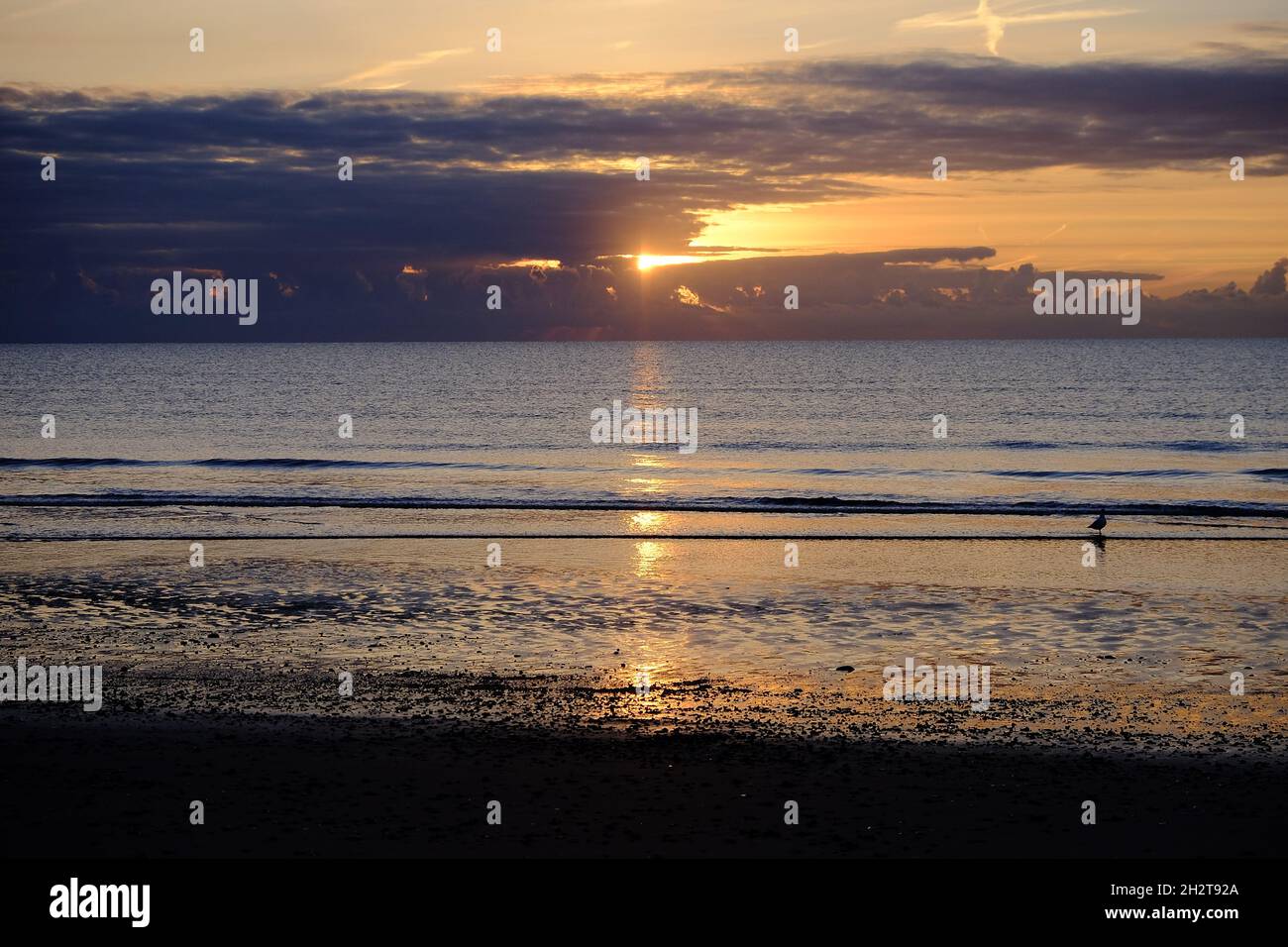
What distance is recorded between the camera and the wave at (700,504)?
38469 millimetres

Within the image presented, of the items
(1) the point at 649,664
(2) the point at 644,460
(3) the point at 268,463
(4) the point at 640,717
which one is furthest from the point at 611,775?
(3) the point at 268,463

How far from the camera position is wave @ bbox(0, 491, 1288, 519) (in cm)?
3847

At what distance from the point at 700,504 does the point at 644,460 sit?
626 inches

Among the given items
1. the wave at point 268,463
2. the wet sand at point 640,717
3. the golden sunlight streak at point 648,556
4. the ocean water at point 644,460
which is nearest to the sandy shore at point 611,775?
the wet sand at point 640,717

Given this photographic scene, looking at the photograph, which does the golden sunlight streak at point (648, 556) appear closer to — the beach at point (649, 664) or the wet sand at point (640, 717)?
the beach at point (649, 664)

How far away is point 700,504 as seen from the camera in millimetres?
40531

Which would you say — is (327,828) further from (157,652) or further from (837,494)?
(837,494)

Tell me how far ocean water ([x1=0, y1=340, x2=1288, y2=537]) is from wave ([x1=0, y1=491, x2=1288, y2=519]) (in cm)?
19

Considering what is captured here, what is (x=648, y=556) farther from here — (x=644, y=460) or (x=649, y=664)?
(x=644, y=460)

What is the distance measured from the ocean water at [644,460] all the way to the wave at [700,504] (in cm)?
19

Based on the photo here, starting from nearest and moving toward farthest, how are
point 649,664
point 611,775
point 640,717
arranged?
1. point 611,775
2. point 640,717
3. point 649,664

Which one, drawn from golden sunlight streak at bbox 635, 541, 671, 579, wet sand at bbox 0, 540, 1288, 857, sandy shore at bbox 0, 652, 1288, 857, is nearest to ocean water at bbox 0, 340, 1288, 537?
golden sunlight streak at bbox 635, 541, 671, 579

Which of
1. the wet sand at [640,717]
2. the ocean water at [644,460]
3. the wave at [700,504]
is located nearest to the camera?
the wet sand at [640,717]
